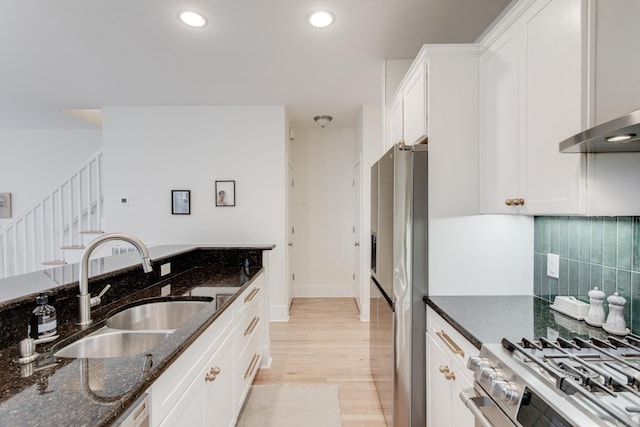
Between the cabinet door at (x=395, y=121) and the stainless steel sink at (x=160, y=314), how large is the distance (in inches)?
65.8

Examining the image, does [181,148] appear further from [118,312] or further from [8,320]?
[8,320]

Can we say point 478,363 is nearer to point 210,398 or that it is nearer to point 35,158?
point 210,398

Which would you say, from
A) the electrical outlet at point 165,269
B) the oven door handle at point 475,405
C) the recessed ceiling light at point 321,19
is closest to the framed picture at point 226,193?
the electrical outlet at point 165,269

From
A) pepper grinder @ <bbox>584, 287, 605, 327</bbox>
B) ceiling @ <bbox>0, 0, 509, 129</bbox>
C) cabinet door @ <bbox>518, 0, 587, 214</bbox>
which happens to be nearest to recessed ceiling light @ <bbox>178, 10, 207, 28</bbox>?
ceiling @ <bbox>0, 0, 509, 129</bbox>

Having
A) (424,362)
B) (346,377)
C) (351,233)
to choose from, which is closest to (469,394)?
(424,362)

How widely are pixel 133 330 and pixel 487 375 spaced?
135 cm

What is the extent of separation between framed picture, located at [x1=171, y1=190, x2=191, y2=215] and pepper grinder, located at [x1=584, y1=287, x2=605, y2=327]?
389 centimetres

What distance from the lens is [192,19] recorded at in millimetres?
2137

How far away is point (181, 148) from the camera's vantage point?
12.9 feet

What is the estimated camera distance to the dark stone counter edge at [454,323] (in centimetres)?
111

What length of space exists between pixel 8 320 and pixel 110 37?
2.23 metres

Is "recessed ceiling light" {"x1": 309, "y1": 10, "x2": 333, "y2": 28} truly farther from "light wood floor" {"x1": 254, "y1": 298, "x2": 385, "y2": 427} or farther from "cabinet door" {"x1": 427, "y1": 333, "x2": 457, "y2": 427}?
"light wood floor" {"x1": 254, "y1": 298, "x2": 385, "y2": 427}

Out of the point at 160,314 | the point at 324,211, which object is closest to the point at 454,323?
the point at 160,314

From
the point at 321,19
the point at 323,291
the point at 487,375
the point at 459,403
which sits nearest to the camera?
the point at 487,375
